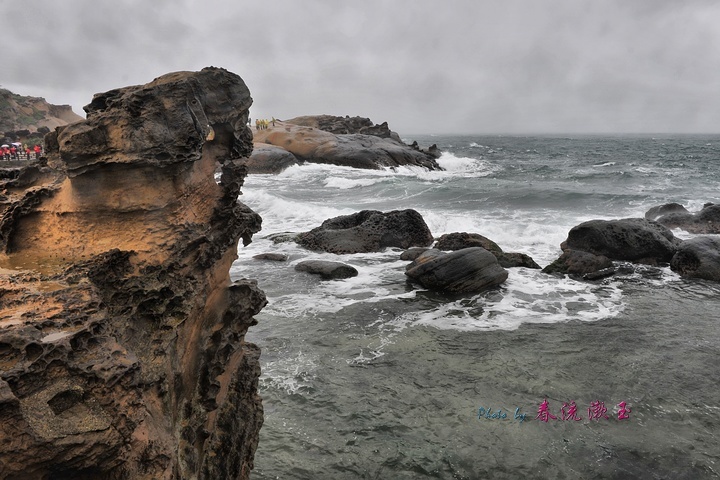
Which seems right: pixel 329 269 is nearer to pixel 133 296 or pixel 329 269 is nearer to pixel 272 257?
pixel 272 257

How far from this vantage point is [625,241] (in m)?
13.3

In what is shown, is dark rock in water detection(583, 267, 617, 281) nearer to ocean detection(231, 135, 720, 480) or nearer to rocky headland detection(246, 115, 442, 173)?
ocean detection(231, 135, 720, 480)

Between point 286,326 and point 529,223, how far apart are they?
1296cm

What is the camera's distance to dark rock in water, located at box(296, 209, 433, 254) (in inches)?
573

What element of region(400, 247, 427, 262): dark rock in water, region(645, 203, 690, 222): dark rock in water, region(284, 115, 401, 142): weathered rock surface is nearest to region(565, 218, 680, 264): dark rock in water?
region(400, 247, 427, 262): dark rock in water

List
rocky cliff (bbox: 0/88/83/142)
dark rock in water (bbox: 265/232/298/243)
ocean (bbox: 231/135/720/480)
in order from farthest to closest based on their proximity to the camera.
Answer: rocky cliff (bbox: 0/88/83/142) → dark rock in water (bbox: 265/232/298/243) → ocean (bbox: 231/135/720/480)

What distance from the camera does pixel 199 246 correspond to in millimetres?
3752

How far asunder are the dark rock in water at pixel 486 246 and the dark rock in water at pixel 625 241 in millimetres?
1892

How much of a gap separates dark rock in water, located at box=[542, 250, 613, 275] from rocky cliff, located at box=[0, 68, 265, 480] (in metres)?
9.93

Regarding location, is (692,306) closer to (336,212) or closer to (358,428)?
(358,428)

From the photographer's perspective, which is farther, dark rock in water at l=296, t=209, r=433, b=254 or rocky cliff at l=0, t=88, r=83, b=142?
rocky cliff at l=0, t=88, r=83, b=142

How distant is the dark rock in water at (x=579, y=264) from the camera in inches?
483

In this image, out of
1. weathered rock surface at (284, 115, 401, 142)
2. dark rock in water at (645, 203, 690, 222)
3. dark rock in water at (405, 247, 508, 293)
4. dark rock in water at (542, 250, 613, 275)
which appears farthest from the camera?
weathered rock surface at (284, 115, 401, 142)

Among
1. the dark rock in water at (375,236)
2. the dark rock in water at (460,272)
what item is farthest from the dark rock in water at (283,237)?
the dark rock in water at (460,272)
